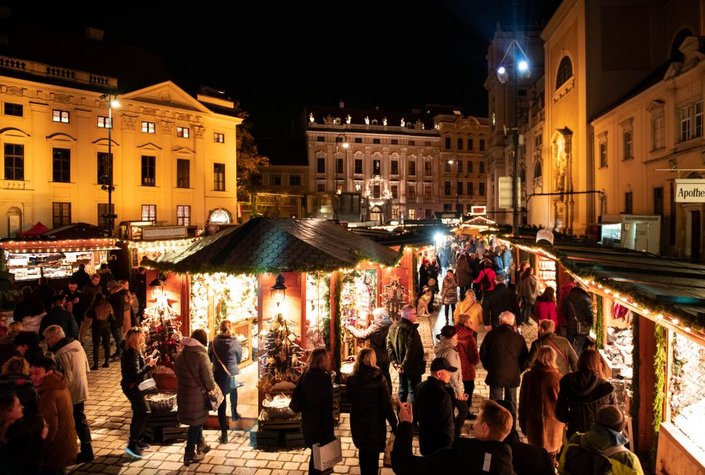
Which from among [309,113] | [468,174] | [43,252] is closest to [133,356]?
[43,252]

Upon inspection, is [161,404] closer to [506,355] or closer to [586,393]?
[506,355]

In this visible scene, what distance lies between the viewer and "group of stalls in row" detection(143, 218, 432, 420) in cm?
796

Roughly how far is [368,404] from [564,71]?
1177 inches

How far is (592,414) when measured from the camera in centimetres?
525

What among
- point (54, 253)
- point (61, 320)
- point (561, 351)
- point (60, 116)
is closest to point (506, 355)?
point (561, 351)

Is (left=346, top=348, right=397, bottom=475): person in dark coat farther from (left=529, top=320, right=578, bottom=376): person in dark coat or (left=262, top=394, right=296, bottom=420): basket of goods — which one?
(left=529, top=320, right=578, bottom=376): person in dark coat

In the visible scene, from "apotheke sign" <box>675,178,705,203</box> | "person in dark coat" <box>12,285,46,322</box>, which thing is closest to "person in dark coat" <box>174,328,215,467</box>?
"person in dark coat" <box>12,285,46,322</box>

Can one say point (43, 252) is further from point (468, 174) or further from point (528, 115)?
point (468, 174)

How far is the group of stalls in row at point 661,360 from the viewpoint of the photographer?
16.1 feet

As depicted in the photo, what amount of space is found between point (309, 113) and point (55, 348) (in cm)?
5633

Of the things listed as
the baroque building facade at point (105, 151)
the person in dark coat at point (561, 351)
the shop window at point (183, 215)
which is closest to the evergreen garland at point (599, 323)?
the person in dark coat at point (561, 351)

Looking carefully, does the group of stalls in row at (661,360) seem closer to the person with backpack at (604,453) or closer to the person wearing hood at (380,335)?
the person with backpack at (604,453)

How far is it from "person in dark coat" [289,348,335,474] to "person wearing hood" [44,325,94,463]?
3095 mm

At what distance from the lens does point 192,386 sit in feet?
21.4
